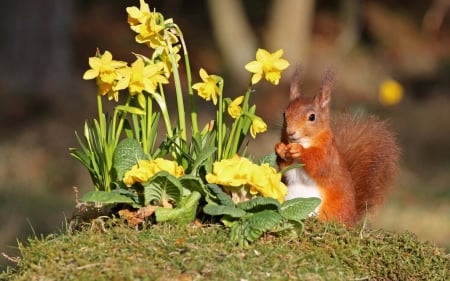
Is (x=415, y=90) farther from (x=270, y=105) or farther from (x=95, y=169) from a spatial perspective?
(x=95, y=169)

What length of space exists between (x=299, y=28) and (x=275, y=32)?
15.3 inches

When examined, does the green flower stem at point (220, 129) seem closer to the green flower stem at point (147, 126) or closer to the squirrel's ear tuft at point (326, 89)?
the green flower stem at point (147, 126)

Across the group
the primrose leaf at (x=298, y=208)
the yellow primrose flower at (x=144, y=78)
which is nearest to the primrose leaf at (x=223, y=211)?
the primrose leaf at (x=298, y=208)

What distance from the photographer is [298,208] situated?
3330mm

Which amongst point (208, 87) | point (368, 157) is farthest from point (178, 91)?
point (368, 157)

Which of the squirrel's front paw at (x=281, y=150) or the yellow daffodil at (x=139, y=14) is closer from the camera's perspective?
the yellow daffodil at (x=139, y=14)

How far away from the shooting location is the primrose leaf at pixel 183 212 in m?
3.29

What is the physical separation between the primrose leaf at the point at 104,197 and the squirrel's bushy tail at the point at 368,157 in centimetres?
101

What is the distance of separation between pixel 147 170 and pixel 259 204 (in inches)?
14.4

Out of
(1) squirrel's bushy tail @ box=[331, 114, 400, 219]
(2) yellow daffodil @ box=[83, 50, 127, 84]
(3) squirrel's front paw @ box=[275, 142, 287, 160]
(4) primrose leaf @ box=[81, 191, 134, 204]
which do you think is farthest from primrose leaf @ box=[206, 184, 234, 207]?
(1) squirrel's bushy tail @ box=[331, 114, 400, 219]

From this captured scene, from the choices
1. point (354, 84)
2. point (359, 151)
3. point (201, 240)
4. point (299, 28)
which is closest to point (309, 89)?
point (354, 84)

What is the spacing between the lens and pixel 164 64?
3639 mm

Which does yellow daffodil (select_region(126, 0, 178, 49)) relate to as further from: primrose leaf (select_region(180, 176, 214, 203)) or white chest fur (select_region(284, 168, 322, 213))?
white chest fur (select_region(284, 168, 322, 213))

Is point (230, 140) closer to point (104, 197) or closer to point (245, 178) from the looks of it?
point (245, 178)
